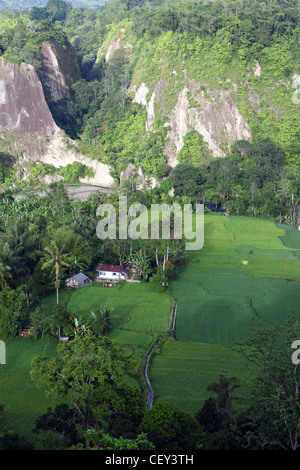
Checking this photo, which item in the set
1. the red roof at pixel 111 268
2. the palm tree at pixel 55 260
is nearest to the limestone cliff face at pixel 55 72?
the red roof at pixel 111 268

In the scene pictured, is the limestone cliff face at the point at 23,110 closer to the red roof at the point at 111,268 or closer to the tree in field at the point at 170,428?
the red roof at the point at 111,268

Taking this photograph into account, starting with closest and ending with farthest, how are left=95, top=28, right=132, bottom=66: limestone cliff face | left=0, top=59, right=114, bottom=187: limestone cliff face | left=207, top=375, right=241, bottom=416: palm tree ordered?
left=207, top=375, right=241, bottom=416: palm tree
left=0, top=59, right=114, bottom=187: limestone cliff face
left=95, top=28, right=132, bottom=66: limestone cliff face

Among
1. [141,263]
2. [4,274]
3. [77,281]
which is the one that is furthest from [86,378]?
[141,263]

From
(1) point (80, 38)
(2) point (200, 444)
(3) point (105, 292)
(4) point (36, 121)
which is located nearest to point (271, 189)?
(3) point (105, 292)

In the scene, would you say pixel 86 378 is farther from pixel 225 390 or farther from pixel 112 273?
pixel 112 273

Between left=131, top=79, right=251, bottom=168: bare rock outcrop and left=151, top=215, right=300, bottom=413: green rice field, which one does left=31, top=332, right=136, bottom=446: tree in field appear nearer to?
left=151, top=215, right=300, bottom=413: green rice field

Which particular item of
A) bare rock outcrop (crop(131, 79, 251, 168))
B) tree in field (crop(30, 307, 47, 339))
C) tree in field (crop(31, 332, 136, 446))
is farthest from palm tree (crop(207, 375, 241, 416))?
bare rock outcrop (crop(131, 79, 251, 168))

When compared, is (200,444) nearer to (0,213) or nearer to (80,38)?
(0,213)
